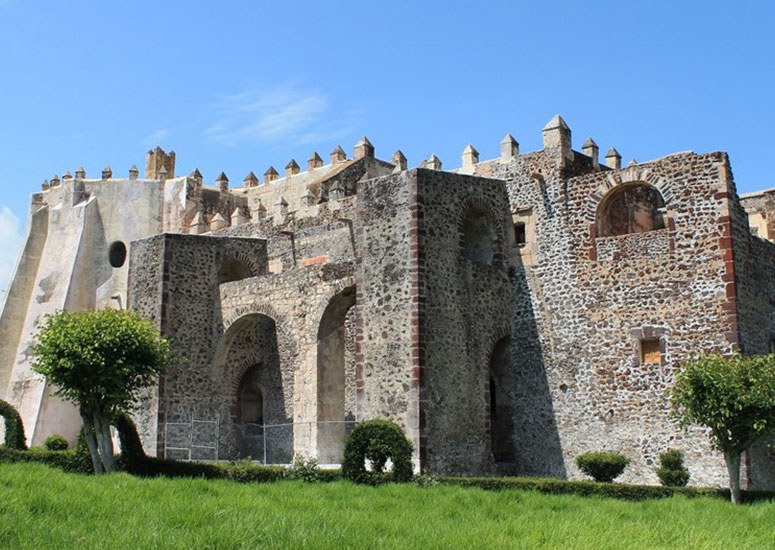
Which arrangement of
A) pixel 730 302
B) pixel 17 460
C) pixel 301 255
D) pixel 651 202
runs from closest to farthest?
pixel 730 302, pixel 17 460, pixel 651 202, pixel 301 255

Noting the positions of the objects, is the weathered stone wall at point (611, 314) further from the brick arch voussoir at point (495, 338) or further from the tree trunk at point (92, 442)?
the tree trunk at point (92, 442)

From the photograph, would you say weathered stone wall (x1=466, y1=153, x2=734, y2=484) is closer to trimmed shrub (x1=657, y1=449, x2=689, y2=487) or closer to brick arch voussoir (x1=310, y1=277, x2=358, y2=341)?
trimmed shrub (x1=657, y1=449, x2=689, y2=487)

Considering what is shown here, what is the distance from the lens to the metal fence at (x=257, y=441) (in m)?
25.9

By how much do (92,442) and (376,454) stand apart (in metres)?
6.35

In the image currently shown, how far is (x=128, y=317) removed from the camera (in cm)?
2284

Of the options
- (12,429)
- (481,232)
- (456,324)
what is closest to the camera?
(456,324)

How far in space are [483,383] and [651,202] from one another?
7840 mm

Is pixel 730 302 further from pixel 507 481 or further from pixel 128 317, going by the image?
pixel 128 317

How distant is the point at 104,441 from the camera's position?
2153 centimetres

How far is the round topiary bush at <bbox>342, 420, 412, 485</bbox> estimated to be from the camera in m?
19.8

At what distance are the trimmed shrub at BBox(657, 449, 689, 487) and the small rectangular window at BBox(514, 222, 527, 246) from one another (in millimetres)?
6685

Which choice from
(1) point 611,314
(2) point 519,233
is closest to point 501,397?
(1) point 611,314

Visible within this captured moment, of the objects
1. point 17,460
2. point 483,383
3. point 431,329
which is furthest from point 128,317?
point 483,383

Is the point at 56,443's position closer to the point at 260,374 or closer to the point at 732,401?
the point at 260,374
